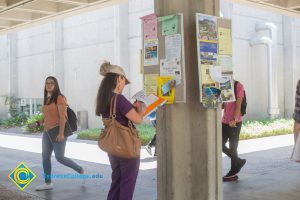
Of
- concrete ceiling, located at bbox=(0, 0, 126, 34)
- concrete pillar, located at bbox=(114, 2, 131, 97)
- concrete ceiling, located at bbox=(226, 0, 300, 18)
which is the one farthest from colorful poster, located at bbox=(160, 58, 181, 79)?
concrete pillar, located at bbox=(114, 2, 131, 97)

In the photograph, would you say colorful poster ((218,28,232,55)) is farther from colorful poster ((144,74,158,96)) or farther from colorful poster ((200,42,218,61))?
colorful poster ((144,74,158,96))

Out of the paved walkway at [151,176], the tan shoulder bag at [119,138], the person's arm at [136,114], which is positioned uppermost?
the person's arm at [136,114]

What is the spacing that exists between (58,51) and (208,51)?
750 inches

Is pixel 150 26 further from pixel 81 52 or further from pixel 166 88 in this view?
pixel 81 52

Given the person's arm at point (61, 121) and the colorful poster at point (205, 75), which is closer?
the colorful poster at point (205, 75)

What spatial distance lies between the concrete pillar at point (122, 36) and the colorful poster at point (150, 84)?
13.9 m

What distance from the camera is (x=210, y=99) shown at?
14.0 feet

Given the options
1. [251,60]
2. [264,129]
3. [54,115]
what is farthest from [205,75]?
[251,60]

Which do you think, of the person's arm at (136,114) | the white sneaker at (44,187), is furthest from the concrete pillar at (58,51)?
the person's arm at (136,114)

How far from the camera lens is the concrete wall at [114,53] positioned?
1855 centimetres

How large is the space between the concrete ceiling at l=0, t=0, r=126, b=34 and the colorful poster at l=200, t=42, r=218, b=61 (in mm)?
5206

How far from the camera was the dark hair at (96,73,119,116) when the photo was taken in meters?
4.63

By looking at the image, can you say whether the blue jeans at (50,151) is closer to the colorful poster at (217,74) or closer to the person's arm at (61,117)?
the person's arm at (61,117)

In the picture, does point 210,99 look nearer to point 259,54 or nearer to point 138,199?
point 138,199
